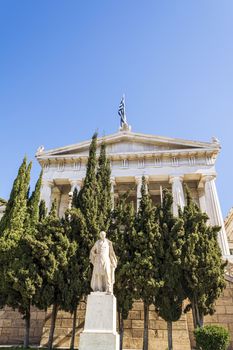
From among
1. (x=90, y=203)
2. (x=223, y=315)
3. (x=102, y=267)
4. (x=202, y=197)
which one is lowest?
(x=223, y=315)

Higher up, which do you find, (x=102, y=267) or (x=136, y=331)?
(x=102, y=267)

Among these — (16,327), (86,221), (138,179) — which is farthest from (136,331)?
(138,179)

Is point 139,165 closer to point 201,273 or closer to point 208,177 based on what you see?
point 208,177

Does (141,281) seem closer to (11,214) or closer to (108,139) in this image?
(11,214)

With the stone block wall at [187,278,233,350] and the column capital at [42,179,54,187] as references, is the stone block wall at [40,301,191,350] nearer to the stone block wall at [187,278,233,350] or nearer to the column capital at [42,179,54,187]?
the stone block wall at [187,278,233,350]

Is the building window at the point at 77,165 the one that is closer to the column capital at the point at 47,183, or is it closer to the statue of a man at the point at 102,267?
the column capital at the point at 47,183

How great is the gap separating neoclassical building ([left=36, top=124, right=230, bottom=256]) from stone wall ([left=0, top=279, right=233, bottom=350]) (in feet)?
45.3

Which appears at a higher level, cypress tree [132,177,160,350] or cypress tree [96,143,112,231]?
cypress tree [96,143,112,231]

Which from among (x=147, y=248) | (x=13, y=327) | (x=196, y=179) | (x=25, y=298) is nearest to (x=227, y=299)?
(x=147, y=248)

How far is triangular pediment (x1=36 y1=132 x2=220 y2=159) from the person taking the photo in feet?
98.6

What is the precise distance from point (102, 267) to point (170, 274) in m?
4.42

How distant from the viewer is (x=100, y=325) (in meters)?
8.64

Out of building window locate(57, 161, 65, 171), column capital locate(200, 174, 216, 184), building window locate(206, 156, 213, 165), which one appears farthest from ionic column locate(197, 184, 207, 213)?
building window locate(57, 161, 65, 171)

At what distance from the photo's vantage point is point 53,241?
44.7 ft
